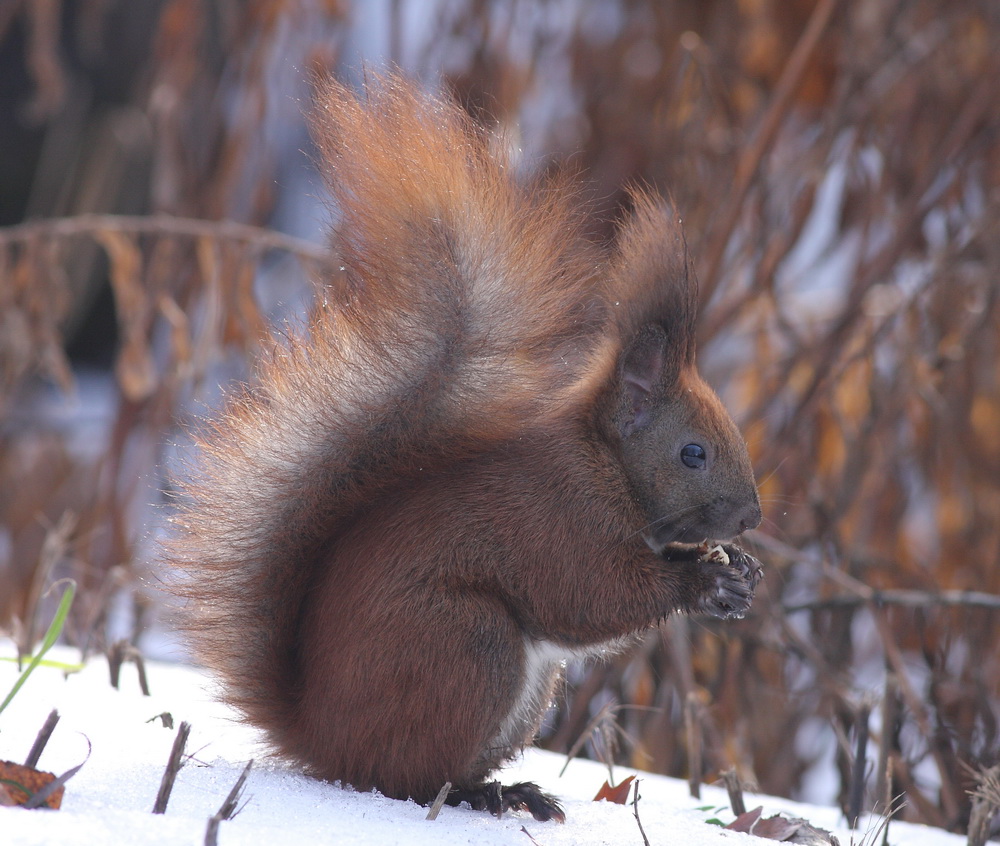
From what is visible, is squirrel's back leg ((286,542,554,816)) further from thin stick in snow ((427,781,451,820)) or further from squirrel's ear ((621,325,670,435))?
squirrel's ear ((621,325,670,435))

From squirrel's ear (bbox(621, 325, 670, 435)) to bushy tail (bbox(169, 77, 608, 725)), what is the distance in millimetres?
185

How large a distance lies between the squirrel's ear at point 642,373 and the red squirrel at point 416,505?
109 mm

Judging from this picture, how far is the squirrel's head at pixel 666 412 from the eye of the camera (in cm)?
150

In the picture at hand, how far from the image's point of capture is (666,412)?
5.02 ft

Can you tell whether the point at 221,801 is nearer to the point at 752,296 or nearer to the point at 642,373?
the point at 642,373

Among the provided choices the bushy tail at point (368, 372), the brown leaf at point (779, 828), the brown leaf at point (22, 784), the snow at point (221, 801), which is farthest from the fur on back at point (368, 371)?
the brown leaf at point (779, 828)

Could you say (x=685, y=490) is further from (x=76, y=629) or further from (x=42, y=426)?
(x=42, y=426)

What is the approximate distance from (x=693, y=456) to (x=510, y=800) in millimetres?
510

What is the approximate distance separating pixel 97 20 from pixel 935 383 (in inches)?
89.1

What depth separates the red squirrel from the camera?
4.15ft

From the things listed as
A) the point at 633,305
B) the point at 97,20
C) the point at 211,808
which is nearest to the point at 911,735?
the point at 633,305

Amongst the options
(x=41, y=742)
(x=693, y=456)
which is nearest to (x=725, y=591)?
(x=693, y=456)

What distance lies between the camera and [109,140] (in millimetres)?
3232

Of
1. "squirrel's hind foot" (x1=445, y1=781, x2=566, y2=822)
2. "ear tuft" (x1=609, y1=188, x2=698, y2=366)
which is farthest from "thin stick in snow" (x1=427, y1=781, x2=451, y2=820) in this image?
"ear tuft" (x1=609, y1=188, x2=698, y2=366)
